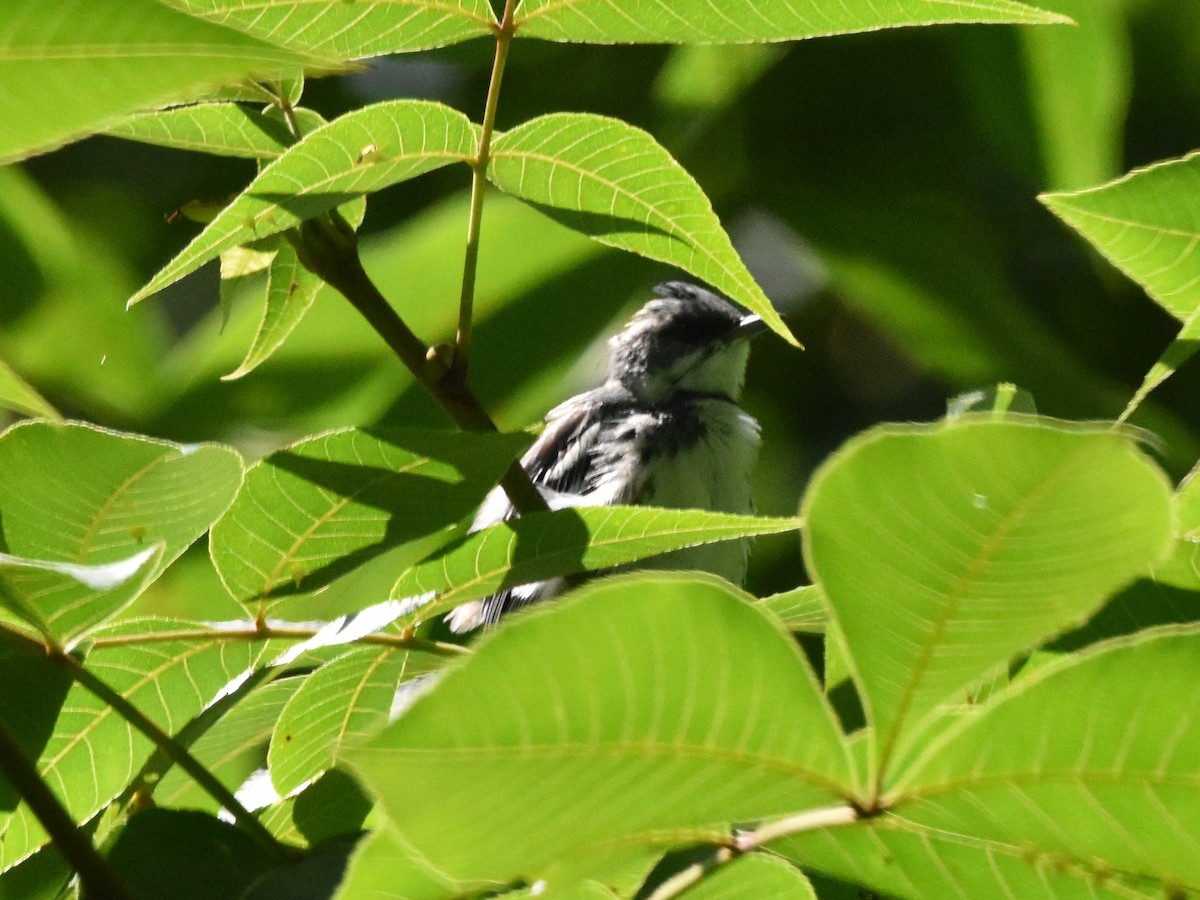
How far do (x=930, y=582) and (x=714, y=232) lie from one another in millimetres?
640

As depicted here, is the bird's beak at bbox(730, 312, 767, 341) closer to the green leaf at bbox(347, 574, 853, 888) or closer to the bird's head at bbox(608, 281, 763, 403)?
the bird's head at bbox(608, 281, 763, 403)

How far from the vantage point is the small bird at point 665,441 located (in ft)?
11.4

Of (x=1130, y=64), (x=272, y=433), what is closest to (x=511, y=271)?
(x=272, y=433)

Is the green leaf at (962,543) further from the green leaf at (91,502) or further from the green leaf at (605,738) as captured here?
the green leaf at (91,502)

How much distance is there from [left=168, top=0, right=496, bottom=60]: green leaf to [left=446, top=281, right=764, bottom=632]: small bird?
5.31 ft

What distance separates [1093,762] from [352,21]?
0.91 m

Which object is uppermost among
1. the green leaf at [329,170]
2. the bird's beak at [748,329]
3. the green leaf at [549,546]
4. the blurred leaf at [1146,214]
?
the green leaf at [329,170]

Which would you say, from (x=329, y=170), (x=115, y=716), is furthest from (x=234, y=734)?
(x=329, y=170)

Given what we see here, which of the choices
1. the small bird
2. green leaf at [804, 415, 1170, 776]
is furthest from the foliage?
the small bird

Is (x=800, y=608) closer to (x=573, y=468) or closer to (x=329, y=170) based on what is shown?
(x=329, y=170)

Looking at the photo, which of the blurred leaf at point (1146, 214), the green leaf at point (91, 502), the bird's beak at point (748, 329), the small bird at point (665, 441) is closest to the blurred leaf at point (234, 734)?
the green leaf at point (91, 502)

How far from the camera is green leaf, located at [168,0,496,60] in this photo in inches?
49.7

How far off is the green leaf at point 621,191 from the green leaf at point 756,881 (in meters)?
0.54

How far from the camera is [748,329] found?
4203 millimetres
